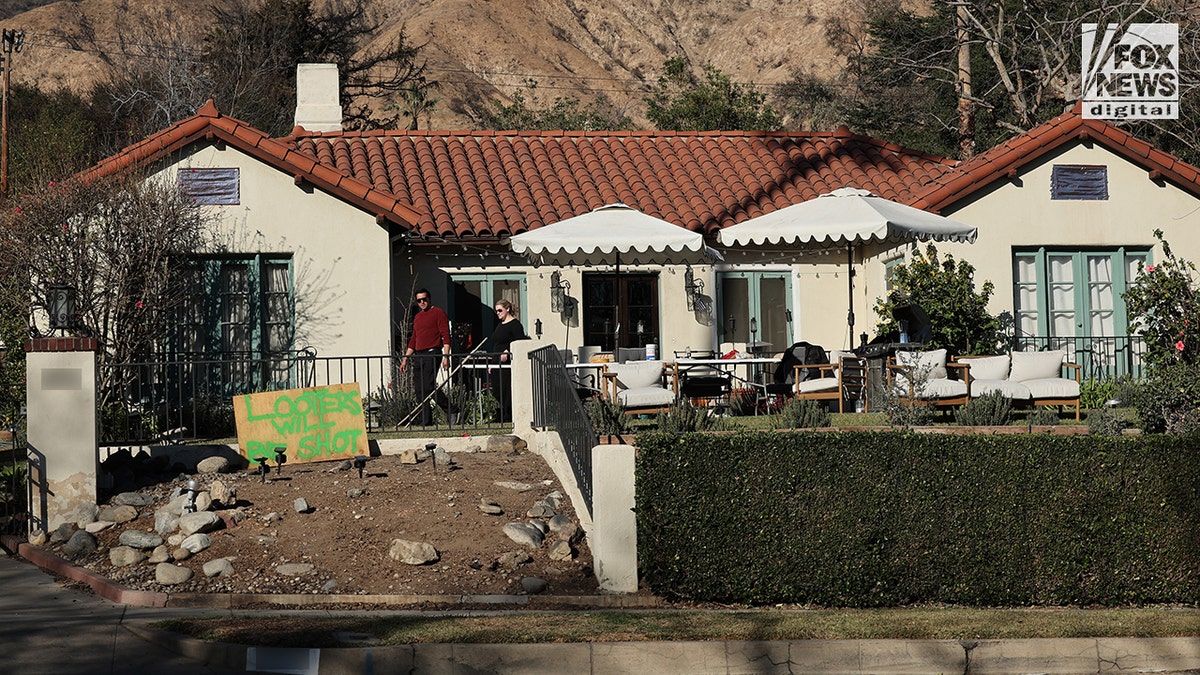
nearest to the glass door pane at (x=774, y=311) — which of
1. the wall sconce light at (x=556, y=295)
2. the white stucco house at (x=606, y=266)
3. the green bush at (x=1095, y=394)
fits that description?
the white stucco house at (x=606, y=266)

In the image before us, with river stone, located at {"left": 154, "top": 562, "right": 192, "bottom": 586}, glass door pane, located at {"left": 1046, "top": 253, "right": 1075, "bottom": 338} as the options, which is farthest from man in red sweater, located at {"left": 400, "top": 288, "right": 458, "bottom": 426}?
glass door pane, located at {"left": 1046, "top": 253, "right": 1075, "bottom": 338}

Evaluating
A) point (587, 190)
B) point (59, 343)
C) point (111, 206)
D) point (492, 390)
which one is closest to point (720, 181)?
point (587, 190)

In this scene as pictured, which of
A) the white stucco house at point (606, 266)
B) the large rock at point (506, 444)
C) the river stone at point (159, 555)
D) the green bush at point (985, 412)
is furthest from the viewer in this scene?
the white stucco house at point (606, 266)

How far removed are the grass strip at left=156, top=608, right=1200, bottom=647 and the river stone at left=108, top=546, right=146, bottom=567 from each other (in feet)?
6.85

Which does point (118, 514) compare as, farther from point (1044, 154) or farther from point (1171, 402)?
point (1044, 154)

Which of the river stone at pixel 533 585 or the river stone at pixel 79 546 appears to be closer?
the river stone at pixel 533 585

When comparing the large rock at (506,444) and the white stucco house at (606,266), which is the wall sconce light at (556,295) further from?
the large rock at (506,444)

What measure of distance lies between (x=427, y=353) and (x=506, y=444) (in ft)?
6.54

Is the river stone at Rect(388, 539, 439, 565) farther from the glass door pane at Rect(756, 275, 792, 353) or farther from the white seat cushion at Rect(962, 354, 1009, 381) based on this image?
the glass door pane at Rect(756, 275, 792, 353)

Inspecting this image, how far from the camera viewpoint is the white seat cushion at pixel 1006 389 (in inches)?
578

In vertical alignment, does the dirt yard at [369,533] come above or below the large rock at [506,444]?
below

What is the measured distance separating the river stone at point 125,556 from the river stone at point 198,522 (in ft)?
1.38

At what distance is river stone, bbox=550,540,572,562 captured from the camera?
433 inches

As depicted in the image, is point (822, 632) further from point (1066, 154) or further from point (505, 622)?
point (1066, 154)
